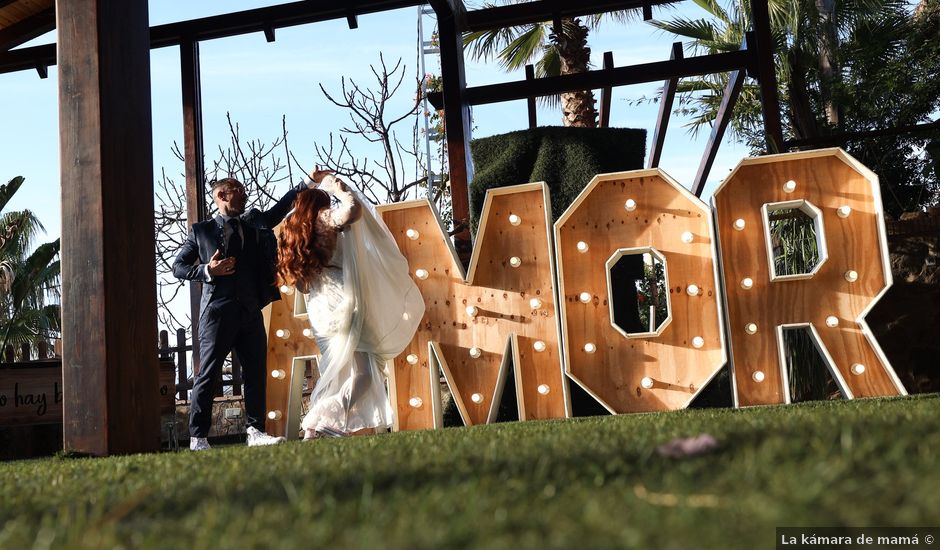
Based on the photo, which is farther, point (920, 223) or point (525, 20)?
point (525, 20)

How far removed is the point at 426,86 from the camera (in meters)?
16.9

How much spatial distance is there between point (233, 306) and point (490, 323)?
194 centimetres

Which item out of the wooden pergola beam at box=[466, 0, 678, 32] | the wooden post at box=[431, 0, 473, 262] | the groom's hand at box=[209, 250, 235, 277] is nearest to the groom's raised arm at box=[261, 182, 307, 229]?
the groom's hand at box=[209, 250, 235, 277]

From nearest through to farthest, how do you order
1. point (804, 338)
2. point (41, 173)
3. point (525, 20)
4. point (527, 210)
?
point (527, 210) < point (804, 338) < point (525, 20) < point (41, 173)

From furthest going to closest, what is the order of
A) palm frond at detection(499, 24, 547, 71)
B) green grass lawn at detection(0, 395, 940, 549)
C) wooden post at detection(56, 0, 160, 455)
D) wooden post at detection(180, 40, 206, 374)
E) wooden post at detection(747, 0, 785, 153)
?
palm frond at detection(499, 24, 547, 71), wooden post at detection(180, 40, 206, 374), wooden post at detection(747, 0, 785, 153), wooden post at detection(56, 0, 160, 455), green grass lawn at detection(0, 395, 940, 549)

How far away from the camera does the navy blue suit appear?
6312mm

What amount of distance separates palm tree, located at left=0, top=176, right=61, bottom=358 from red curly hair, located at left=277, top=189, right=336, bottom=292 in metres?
10.7

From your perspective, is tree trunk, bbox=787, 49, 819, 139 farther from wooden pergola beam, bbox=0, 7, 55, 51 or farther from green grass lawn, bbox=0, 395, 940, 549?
green grass lawn, bbox=0, 395, 940, 549

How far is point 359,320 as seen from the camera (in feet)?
21.5

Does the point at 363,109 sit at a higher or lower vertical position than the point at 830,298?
higher

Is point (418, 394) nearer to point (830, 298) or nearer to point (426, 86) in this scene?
point (830, 298)

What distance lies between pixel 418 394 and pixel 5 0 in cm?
484

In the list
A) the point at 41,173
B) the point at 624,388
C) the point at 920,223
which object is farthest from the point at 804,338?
the point at 41,173

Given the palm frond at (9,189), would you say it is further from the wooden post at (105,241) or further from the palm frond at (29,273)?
the wooden post at (105,241)
